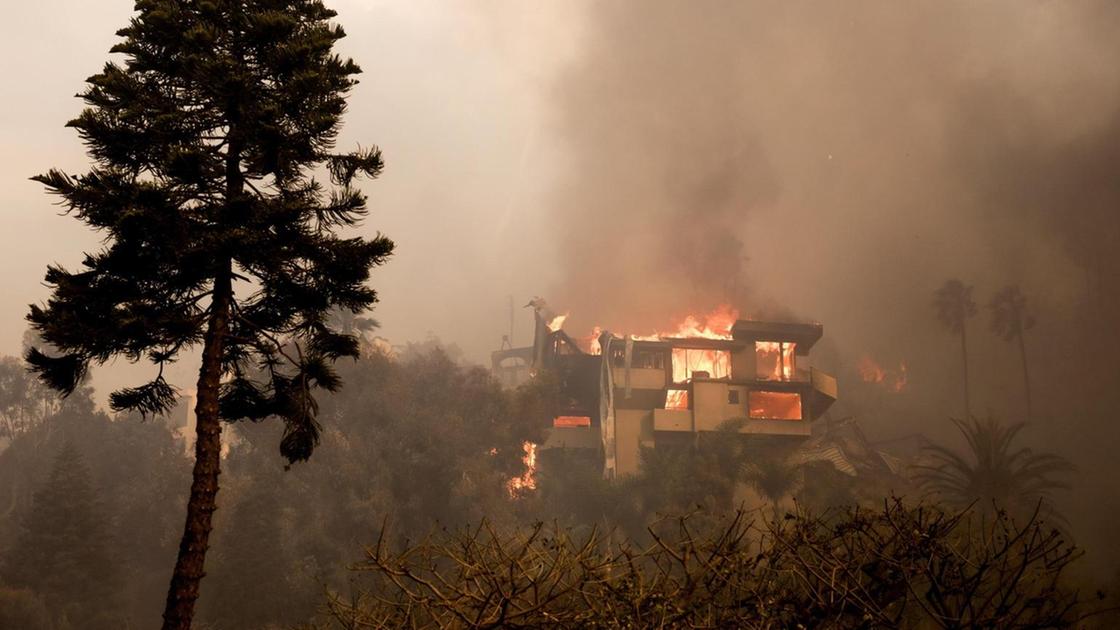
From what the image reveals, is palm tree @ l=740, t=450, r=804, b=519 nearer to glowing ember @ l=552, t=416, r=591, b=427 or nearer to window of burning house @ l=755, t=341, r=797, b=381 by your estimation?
window of burning house @ l=755, t=341, r=797, b=381

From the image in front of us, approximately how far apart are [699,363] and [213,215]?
62.7m

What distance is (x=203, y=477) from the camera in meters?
15.3

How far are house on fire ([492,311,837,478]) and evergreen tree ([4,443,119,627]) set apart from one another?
38336 millimetres

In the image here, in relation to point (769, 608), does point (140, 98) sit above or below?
above

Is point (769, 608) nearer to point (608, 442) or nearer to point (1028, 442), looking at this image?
point (608, 442)

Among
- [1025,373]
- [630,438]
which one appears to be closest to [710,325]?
[630,438]

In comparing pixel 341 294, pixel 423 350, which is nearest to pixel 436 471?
pixel 341 294

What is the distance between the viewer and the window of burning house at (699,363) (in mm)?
74750

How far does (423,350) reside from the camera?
162 meters

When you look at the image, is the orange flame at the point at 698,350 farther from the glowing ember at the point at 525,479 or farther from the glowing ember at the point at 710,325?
the glowing ember at the point at 525,479

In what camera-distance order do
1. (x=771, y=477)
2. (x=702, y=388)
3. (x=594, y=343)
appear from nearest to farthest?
(x=771, y=477)
(x=702, y=388)
(x=594, y=343)

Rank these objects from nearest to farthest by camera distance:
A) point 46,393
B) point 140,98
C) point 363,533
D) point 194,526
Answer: point 194,526, point 140,98, point 363,533, point 46,393

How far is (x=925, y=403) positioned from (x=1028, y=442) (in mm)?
18770

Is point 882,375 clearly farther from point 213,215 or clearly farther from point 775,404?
point 213,215
